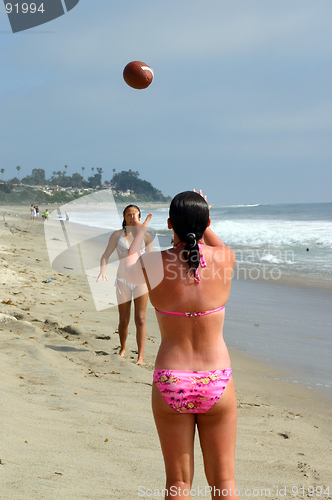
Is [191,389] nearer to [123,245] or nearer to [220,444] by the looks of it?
[220,444]

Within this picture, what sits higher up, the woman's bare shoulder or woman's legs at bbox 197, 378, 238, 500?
the woman's bare shoulder

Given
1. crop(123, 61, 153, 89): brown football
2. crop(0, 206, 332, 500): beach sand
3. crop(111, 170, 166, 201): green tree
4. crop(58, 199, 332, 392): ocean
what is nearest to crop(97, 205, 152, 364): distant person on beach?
crop(0, 206, 332, 500): beach sand

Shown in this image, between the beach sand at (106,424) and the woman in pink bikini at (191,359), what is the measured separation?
2.62 feet

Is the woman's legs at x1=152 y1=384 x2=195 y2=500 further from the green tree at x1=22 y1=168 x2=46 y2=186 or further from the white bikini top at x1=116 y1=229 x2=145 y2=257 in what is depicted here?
the green tree at x1=22 y1=168 x2=46 y2=186

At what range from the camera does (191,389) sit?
7.05 feet

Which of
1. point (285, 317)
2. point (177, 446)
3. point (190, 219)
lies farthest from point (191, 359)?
point (285, 317)

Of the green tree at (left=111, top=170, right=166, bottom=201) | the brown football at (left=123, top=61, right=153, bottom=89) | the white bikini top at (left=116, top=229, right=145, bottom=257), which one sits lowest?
the white bikini top at (left=116, top=229, right=145, bottom=257)

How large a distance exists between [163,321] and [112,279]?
9.57 m

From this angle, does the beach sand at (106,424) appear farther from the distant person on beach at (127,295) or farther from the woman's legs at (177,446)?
the woman's legs at (177,446)

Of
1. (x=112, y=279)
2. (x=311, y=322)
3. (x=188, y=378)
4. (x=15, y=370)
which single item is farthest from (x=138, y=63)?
(x=112, y=279)

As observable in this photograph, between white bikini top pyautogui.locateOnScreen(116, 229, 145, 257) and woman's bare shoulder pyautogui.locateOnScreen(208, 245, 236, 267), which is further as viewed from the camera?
white bikini top pyautogui.locateOnScreen(116, 229, 145, 257)

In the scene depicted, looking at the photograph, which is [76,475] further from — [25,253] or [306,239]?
[306,239]

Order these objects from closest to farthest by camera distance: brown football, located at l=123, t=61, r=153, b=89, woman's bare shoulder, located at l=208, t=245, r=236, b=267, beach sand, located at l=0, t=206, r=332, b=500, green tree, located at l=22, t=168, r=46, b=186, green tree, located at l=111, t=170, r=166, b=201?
1. woman's bare shoulder, located at l=208, t=245, r=236, b=267
2. beach sand, located at l=0, t=206, r=332, b=500
3. brown football, located at l=123, t=61, r=153, b=89
4. green tree, located at l=111, t=170, r=166, b=201
5. green tree, located at l=22, t=168, r=46, b=186

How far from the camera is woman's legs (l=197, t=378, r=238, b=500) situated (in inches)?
83.7
